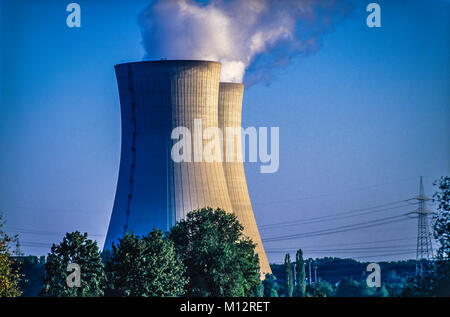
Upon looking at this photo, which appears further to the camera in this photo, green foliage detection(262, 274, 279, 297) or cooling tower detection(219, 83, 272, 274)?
green foliage detection(262, 274, 279, 297)

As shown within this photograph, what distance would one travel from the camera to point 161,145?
2945 centimetres

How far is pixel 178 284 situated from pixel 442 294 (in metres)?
7.93

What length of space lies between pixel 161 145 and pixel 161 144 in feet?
0.09

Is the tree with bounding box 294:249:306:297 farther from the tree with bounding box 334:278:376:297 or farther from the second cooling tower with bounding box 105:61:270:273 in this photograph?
the second cooling tower with bounding box 105:61:270:273

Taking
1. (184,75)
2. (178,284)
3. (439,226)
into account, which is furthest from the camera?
(184,75)

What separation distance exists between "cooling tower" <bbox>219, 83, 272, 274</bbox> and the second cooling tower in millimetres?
2763

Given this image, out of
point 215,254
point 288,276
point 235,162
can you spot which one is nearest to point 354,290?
point 235,162

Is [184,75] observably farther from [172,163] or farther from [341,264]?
[341,264]

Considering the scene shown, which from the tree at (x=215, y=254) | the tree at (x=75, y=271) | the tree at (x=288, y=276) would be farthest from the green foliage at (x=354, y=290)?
the tree at (x=75, y=271)

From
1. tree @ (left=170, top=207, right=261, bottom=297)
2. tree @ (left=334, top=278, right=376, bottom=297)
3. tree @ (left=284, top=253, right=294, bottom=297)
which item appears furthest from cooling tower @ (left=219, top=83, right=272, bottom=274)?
tree @ (left=284, top=253, right=294, bottom=297)

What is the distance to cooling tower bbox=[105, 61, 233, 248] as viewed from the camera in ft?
95.7
